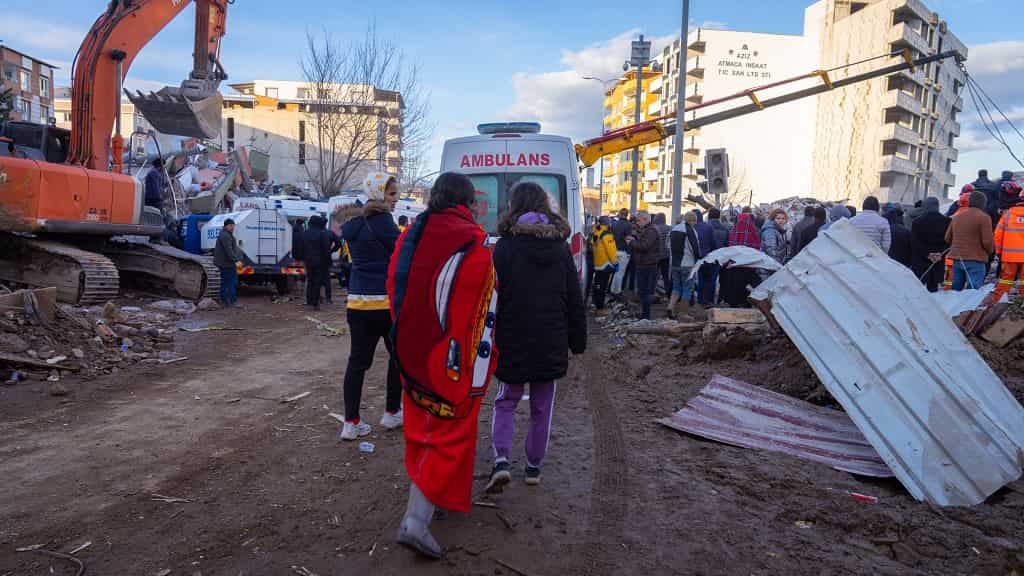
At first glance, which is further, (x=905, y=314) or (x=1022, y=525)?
(x=905, y=314)

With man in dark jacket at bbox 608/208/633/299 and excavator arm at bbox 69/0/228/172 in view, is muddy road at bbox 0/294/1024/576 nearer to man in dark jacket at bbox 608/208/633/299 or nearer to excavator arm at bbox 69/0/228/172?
excavator arm at bbox 69/0/228/172

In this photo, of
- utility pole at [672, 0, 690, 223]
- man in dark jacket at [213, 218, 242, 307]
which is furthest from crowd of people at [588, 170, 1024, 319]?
man in dark jacket at [213, 218, 242, 307]

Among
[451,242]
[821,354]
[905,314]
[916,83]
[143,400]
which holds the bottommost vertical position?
[143,400]

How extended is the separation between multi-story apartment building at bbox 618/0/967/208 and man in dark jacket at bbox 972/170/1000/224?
3793 centimetres

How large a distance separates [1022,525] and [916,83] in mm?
59493

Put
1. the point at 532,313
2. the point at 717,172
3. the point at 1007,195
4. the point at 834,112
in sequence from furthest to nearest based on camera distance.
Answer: the point at 834,112, the point at 717,172, the point at 1007,195, the point at 532,313

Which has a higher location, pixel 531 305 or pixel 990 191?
pixel 990 191

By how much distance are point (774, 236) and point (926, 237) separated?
2.31 metres

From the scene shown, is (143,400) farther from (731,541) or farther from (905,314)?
(905,314)

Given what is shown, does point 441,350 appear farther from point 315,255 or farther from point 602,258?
point 315,255

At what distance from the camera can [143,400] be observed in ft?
20.0

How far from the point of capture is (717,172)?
14.5 m

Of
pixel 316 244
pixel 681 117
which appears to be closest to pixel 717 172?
pixel 681 117

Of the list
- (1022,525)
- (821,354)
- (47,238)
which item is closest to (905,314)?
(821,354)
